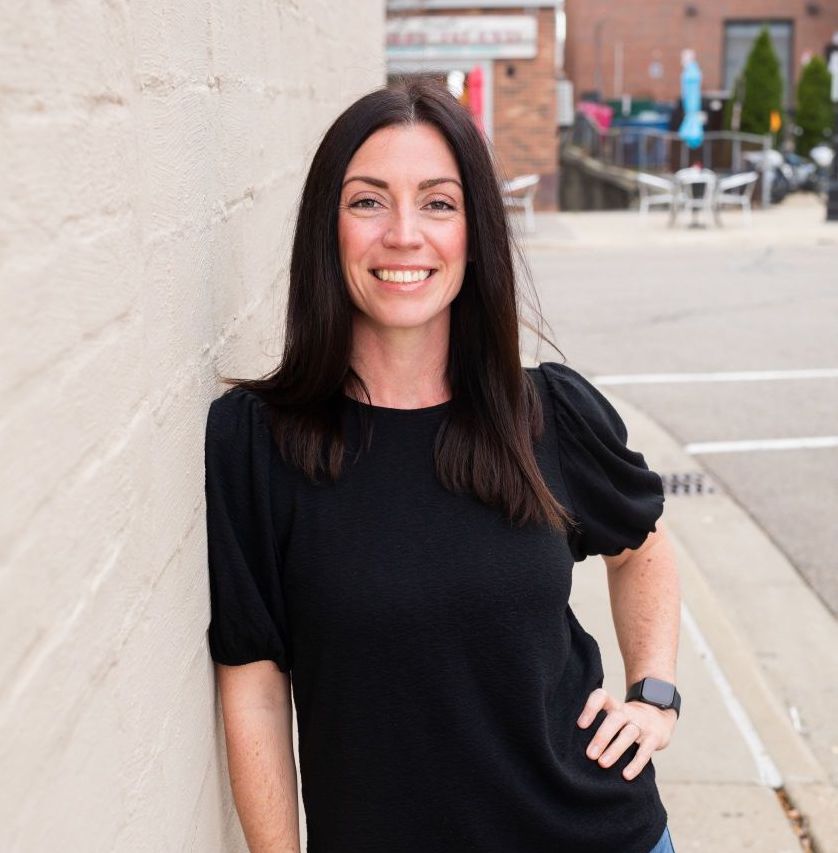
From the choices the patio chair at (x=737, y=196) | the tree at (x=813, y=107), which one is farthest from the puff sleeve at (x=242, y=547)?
the tree at (x=813, y=107)

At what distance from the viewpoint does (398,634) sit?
1864mm

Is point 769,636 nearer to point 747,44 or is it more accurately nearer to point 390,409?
point 390,409

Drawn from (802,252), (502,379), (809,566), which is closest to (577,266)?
(802,252)

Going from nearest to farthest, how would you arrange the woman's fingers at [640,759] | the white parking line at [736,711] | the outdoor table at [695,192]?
the woman's fingers at [640,759] < the white parking line at [736,711] < the outdoor table at [695,192]

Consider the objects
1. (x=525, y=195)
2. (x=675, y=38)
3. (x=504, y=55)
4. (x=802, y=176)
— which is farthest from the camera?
(x=675, y=38)

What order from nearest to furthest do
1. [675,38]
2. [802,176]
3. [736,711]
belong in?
[736,711], [802,176], [675,38]

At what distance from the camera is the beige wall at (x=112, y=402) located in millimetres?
1070

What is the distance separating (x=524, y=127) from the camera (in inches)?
913

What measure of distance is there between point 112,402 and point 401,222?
732 mm

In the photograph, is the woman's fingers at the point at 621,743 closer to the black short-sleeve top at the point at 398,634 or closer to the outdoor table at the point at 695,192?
the black short-sleeve top at the point at 398,634

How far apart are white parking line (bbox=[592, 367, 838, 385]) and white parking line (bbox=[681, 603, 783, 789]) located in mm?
4635

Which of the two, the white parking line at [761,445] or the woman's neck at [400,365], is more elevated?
the woman's neck at [400,365]

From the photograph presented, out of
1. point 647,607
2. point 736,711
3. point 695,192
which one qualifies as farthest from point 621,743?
point 695,192

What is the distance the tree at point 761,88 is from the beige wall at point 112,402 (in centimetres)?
2936
